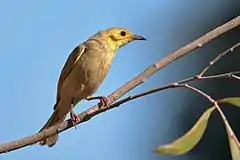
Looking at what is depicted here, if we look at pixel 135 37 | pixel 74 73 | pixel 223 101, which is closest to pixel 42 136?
pixel 223 101

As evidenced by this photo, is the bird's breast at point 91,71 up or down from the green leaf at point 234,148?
up

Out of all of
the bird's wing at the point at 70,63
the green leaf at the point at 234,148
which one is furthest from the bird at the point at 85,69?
the green leaf at the point at 234,148

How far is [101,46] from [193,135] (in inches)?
57.3

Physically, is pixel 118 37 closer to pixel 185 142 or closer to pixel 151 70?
pixel 151 70

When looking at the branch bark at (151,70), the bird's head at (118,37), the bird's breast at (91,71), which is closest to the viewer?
the branch bark at (151,70)

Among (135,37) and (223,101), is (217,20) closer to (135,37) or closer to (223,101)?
(135,37)

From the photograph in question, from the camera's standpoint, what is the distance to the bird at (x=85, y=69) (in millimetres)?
2314

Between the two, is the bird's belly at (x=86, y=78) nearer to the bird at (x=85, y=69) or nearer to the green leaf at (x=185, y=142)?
the bird at (x=85, y=69)

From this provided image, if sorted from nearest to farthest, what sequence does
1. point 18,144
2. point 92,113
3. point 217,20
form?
point 18,144
point 92,113
point 217,20

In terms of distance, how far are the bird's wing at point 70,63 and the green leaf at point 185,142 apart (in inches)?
53.9

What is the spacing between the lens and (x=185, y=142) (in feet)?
3.22

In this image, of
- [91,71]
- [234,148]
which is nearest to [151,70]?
[234,148]

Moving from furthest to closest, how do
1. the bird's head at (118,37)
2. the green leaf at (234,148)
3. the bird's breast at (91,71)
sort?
1. the bird's head at (118,37)
2. the bird's breast at (91,71)
3. the green leaf at (234,148)

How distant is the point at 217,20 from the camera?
8742 millimetres
